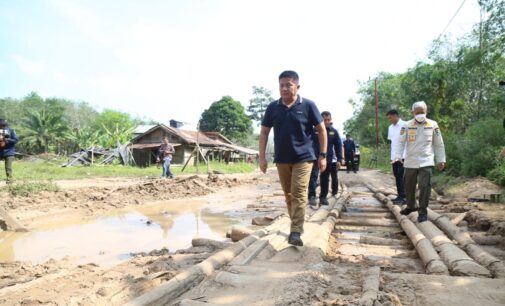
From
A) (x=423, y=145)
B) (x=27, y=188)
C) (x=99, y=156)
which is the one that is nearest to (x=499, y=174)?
(x=423, y=145)

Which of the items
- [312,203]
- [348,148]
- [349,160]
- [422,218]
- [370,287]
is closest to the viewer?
[370,287]

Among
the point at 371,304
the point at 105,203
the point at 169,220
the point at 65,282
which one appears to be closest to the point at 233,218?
the point at 169,220

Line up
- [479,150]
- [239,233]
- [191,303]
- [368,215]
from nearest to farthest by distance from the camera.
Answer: [191,303] < [239,233] < [368,215] < [479,150]

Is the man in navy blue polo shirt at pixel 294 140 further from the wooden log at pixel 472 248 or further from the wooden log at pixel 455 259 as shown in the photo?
the wooden log at pixel 472 248

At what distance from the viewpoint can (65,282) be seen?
3223mm

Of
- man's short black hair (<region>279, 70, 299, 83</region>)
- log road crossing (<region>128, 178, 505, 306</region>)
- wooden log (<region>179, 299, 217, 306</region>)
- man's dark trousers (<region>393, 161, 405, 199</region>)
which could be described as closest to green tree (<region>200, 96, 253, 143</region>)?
man's dark trousers (<region>393, 161, 405, 199</region>)

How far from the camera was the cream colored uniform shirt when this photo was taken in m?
5.06

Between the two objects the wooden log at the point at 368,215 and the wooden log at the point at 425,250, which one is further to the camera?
the wooden log at the point at 368,215

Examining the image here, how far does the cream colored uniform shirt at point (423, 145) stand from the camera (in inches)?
199

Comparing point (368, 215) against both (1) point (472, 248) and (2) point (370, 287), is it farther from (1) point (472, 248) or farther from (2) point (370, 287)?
(2) point (370, 287)

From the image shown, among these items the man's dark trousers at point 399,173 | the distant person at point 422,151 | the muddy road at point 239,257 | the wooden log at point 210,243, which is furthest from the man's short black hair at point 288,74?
the man's dark trousers at point 399,173

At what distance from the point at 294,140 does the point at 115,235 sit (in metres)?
3.51

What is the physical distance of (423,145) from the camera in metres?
5.08

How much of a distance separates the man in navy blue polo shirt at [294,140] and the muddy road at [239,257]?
0.41 metres
